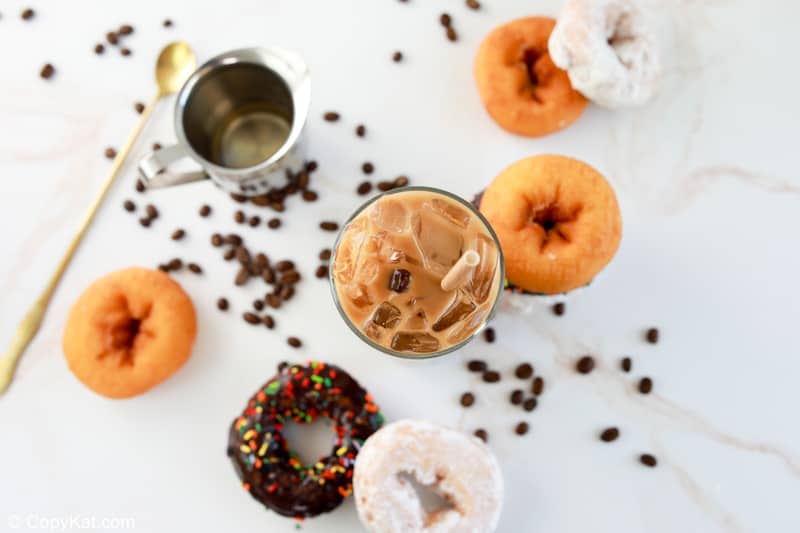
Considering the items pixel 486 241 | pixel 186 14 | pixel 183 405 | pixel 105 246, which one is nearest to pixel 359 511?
pixel 183 405

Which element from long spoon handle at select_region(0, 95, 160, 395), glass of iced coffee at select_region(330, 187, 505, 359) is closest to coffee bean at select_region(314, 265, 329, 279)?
glass of iced coffee at select_region(330, 187, 505, 359)

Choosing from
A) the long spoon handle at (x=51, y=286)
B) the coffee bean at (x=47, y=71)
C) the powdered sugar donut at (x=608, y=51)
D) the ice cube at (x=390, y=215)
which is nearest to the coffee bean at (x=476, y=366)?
the ice cube at (x=390, y=215)

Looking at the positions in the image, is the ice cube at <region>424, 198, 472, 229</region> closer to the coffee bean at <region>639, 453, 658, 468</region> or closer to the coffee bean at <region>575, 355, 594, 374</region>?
the coffee bean at <region>575, 355, 594, 374</region>

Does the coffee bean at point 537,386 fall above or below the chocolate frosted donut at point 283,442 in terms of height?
above

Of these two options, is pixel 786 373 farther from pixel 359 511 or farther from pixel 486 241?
pixel 359 511

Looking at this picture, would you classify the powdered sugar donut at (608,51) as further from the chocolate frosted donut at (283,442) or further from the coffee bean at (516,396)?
the chocolate frosted donut at (283,442)

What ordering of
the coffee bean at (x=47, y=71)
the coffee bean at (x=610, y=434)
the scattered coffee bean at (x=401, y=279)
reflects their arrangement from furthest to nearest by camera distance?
the coffee bean at (x=47, y=71), the coffee bean at (x=610, y=434), the scattered coffee bean at (x=401, y=279)

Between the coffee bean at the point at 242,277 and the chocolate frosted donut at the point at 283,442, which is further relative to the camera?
the coffee bean at the point at 242,277
